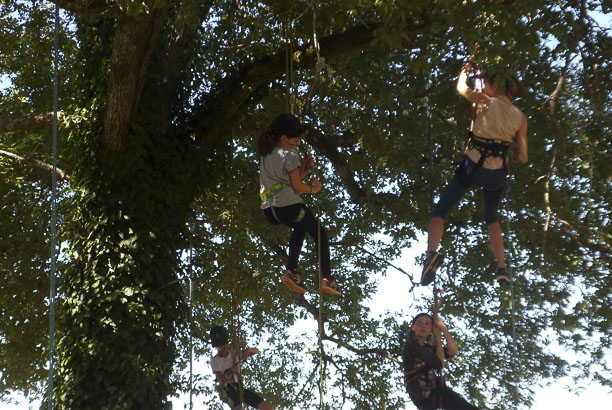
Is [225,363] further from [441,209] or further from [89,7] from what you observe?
[89,7]

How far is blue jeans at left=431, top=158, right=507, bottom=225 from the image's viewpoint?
5680 mm

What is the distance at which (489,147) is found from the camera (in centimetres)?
562

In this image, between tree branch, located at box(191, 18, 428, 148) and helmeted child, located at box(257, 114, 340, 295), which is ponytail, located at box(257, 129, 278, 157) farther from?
tree branch, located at box(191, 18, 428, 148)

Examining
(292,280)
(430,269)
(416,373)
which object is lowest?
(416,373)

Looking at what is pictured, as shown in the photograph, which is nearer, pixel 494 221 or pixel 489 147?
pixel 489 147

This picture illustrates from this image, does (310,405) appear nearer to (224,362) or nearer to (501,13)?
(224,362)

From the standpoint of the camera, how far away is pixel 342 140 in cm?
1017

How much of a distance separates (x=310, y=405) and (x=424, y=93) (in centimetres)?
559

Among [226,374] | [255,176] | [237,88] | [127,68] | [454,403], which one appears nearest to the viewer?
[454,403]

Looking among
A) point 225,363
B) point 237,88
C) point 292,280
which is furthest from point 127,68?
point 225,363

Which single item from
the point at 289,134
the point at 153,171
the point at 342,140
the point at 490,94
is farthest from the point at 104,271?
the point at 342,140

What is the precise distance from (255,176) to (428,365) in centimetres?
470

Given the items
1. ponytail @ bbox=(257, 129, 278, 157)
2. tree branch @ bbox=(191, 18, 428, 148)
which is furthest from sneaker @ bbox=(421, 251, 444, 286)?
tree branch @ bbox=(191, 18, 428, 148)

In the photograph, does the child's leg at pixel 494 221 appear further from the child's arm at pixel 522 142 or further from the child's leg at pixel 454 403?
the child's leg at pixel 454 403
